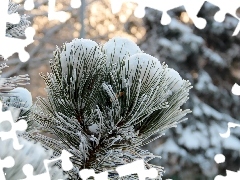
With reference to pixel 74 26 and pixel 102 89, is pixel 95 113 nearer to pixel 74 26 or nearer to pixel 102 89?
pixel 102 89

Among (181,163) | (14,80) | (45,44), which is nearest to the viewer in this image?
(14,80)

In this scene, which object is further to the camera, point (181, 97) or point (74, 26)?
point (74, 26)

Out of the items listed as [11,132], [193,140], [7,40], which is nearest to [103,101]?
[7,40]

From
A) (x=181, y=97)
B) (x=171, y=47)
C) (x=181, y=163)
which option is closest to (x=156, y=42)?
(x=171, y=47)

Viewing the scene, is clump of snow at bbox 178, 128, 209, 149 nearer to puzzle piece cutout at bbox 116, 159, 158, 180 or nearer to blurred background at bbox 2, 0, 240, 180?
blurred background at bbox 2, 0, 240, 180

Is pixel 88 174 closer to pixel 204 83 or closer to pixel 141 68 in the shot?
pixel 141 68

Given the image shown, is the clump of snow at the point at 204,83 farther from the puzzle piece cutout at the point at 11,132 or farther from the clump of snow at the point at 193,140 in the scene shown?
the puzzle piece cutout at the point at 11,132
